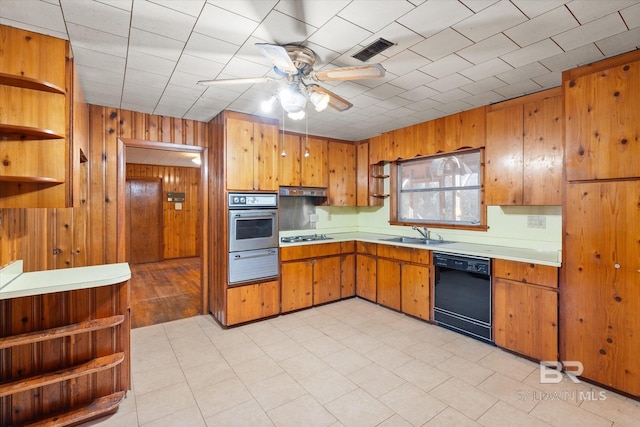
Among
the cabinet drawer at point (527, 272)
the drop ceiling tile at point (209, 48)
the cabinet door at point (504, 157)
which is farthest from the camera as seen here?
the cabinet door at point (504, 157)

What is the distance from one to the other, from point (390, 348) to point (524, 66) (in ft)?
8.90

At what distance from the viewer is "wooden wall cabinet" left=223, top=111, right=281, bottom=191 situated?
139 inches

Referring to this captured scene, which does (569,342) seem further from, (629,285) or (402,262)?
(402,262)

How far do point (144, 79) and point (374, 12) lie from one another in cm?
202

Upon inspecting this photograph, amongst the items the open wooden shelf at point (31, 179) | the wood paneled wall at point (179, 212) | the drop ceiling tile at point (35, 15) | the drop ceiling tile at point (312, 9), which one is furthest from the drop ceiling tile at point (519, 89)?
the wood paneled wall at point (179, 212)

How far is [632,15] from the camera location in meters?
1.80

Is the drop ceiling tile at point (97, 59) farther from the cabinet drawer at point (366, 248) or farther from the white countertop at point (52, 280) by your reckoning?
the cabinet drawer at point (366, 248)

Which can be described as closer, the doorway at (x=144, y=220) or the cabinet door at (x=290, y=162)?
the cabinet door at (x=290, y=162)

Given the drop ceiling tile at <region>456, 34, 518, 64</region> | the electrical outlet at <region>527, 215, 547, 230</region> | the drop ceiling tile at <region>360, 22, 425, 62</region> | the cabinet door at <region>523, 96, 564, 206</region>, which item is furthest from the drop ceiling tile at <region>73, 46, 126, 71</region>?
the electrical outlet at <region>527, 215, 547, 230</region>

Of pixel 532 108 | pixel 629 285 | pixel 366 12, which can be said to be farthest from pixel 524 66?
pixel 629 285

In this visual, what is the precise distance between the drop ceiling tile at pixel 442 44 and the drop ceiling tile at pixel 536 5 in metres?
0.35

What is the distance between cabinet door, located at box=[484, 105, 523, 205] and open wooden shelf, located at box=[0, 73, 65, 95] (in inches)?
148

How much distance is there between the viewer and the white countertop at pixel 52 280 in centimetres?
181

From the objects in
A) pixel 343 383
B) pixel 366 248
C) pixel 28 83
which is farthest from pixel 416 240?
pixel 28 83
